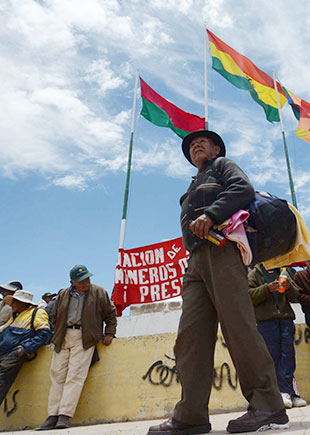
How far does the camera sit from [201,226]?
2459mm

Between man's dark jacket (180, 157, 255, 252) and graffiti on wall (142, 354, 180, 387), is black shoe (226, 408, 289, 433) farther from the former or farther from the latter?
graffiti on wall (142, 354, 180, 387)

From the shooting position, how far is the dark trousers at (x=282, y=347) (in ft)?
13.3

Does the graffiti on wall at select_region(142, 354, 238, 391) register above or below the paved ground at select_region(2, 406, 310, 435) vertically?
above

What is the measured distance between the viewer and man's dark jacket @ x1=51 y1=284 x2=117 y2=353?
4.74 m

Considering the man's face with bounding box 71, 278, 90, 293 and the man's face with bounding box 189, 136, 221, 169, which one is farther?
the man's face with bounding box 71, 278, 90, 293

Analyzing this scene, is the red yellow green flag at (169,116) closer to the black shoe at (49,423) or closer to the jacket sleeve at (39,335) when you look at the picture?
the jacket sleeve at (39,335)

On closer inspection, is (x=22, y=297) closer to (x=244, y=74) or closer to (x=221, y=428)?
(x=221, y=428)

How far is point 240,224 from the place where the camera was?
2.46 metres

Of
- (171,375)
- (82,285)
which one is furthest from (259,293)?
(82,285)

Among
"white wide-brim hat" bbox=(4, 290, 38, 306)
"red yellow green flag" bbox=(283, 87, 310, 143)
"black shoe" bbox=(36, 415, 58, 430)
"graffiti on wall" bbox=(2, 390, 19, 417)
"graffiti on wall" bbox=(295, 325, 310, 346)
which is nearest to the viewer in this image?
"black shoe" bbox=(36, 415, 58, 430)

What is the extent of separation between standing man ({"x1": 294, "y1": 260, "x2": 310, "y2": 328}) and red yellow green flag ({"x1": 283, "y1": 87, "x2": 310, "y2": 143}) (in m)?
9.13

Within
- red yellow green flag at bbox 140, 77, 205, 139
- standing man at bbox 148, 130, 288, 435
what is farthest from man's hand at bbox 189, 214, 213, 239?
red yellow green flag at bbox 140, 77, 205, 139

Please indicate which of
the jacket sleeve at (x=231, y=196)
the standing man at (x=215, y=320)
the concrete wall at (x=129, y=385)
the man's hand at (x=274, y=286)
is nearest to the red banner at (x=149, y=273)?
the concrete wall at (x=129, y=385)

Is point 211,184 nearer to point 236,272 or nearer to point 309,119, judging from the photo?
point 236,272
